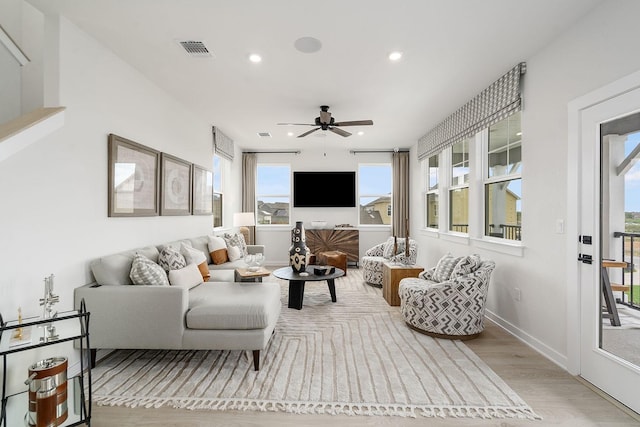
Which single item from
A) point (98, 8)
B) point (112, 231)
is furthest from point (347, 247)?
point (98, 8)

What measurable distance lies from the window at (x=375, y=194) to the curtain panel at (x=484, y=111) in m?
2.03

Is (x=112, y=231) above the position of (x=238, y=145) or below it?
below

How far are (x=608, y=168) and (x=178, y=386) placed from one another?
3.39m

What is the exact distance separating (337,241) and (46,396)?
538 centimetres

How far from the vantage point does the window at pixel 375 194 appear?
7184mm

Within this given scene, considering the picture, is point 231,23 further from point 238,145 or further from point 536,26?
point 238,145

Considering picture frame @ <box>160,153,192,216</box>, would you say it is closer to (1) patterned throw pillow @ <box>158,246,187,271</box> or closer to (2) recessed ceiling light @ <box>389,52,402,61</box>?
(1) patterned throw pillow @ <box>158,246,187,271</box>

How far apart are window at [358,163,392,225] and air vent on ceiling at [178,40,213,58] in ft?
15.9

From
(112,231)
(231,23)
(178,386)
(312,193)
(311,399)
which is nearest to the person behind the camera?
(311,399)

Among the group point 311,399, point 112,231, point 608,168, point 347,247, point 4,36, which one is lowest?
point 311,399

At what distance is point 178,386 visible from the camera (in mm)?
2172

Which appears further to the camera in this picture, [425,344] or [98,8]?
[425,344]

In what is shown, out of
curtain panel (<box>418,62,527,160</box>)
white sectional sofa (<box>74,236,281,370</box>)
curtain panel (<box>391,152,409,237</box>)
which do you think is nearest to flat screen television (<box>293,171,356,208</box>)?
curtain panel (<box>391,152,409,237</box>)

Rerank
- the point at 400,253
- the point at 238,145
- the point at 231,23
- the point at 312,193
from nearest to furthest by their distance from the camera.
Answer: the point at 231,23 < the point at 400,253 < the point at 238,145 < the point at 312,193
